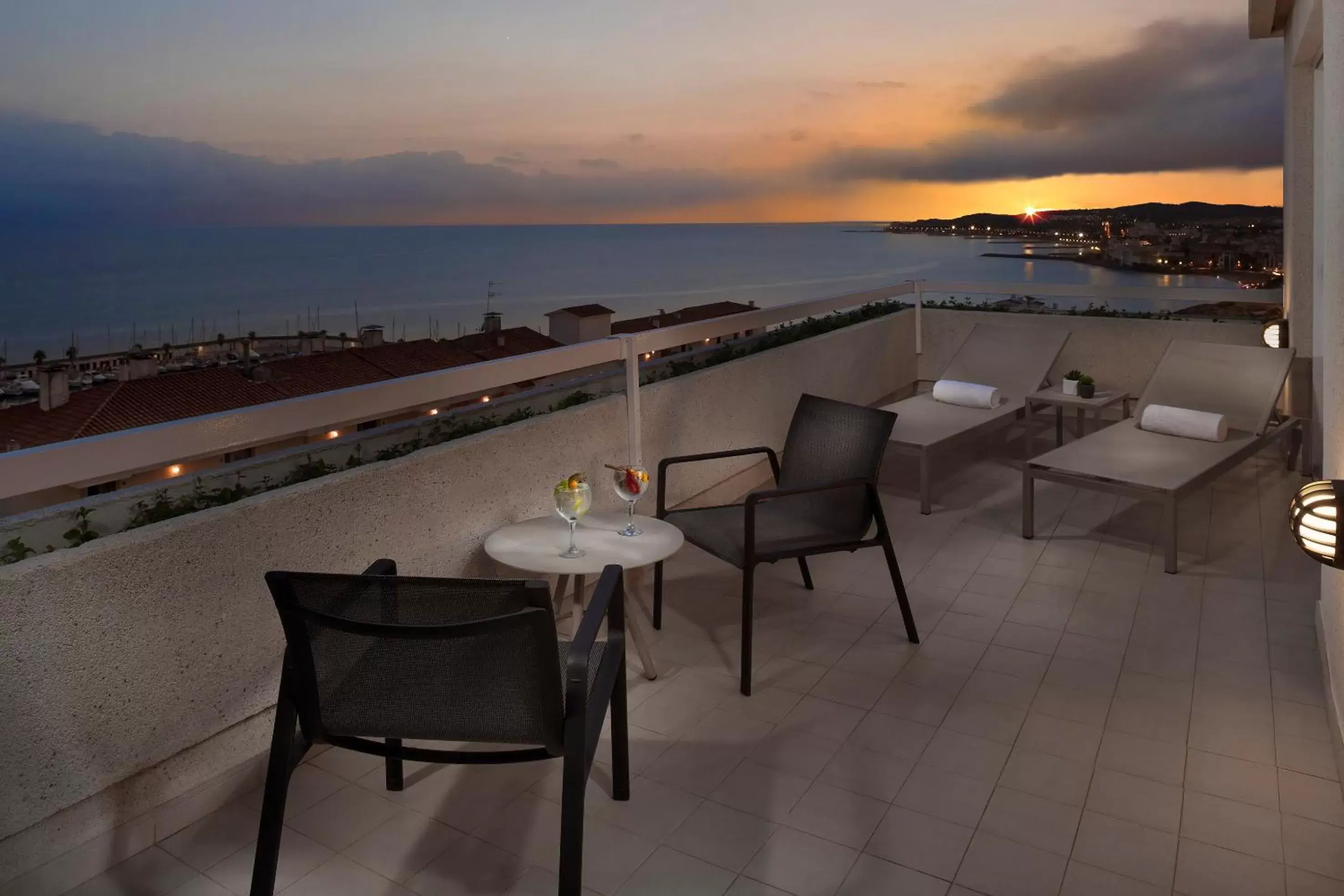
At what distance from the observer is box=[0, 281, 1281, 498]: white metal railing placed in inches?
75.4

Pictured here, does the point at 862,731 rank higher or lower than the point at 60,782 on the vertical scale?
lower

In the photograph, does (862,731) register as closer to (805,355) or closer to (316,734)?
(316,734)

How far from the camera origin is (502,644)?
67.7 inches

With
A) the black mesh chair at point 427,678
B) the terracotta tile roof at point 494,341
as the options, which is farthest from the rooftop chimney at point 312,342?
the black mesh chair at point 427,678

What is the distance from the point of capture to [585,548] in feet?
9.20

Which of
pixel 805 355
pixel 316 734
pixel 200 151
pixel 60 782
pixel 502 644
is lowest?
pixel 60 782

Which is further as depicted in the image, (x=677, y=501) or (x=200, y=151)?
(x=200, y=151)

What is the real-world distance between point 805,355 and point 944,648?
2467 millimetres

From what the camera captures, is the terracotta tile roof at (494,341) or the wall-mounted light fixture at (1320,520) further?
the terracotta tile roof at (494,341)

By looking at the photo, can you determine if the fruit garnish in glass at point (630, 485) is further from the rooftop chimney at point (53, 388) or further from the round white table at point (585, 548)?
the rooftop chimney at point (53, 388)

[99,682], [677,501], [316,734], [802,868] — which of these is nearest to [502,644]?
[316,734]

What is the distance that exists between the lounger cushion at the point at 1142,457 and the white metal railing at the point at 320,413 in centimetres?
155

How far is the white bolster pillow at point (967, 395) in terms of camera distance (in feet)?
17.6

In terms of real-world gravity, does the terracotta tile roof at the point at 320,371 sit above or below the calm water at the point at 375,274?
below
